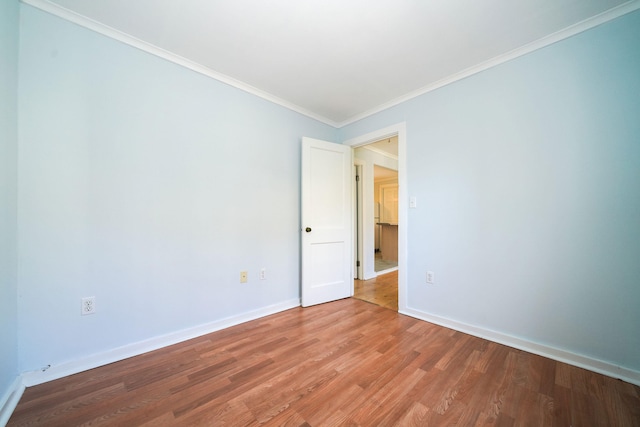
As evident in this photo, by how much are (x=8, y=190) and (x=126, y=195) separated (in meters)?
0.53

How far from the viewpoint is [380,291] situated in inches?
131

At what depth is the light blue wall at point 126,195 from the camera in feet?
4.75

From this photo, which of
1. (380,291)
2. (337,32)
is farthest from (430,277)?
(337,32)

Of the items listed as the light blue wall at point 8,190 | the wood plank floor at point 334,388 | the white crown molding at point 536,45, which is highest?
the white crown molding at point 536,45

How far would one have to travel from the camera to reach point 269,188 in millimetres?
2551

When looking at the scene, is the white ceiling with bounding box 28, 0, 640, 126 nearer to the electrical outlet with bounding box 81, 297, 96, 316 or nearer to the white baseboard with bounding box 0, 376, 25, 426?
the electrical outlet with bounding box 81, 297, 96, 316

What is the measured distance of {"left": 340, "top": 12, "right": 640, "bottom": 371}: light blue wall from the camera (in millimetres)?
1496

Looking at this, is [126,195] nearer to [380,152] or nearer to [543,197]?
[543,197]

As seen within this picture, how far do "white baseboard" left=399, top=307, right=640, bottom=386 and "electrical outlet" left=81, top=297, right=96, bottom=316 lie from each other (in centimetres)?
282

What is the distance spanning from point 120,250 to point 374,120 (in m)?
2.87

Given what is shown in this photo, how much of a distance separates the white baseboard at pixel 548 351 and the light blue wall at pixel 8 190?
306 centimetres

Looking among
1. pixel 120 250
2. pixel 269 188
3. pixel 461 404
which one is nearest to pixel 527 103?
pixel 461 404

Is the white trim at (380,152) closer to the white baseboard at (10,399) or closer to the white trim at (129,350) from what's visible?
the white trim at (129,350)

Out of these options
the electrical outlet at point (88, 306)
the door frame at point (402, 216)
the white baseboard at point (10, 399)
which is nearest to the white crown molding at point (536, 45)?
the door frame at point (402, 216)
